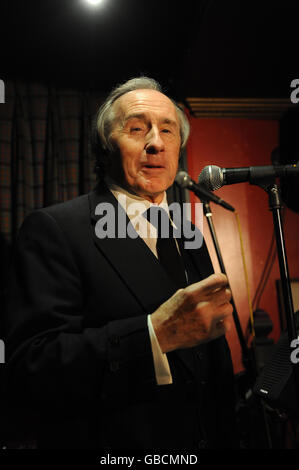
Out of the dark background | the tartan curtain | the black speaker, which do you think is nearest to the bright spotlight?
the dark background

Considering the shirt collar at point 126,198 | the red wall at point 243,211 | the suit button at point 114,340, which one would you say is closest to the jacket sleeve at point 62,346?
the suit button at point 114,340

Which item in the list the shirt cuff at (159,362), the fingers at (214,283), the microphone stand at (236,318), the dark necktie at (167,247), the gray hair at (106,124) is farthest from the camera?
the microphone stand at (236,318)

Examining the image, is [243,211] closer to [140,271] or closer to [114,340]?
[140,271]

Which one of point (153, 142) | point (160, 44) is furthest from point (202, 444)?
point (160, 44)

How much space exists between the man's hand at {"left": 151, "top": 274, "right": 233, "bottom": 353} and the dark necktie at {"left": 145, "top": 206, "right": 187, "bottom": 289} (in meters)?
0.21

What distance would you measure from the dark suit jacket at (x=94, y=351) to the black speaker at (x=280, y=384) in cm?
17

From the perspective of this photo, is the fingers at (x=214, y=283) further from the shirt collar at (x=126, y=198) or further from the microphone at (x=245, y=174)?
the shirt collar at (x=126, y=198)

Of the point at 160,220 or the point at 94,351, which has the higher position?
the point at 160,220

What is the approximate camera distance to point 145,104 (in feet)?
3.69

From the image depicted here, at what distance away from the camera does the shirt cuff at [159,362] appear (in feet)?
2.61

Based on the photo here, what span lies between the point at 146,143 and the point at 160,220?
0.25 metres

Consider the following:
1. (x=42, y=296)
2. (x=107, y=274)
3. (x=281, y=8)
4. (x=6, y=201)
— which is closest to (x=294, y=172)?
(x=107, y=274)
